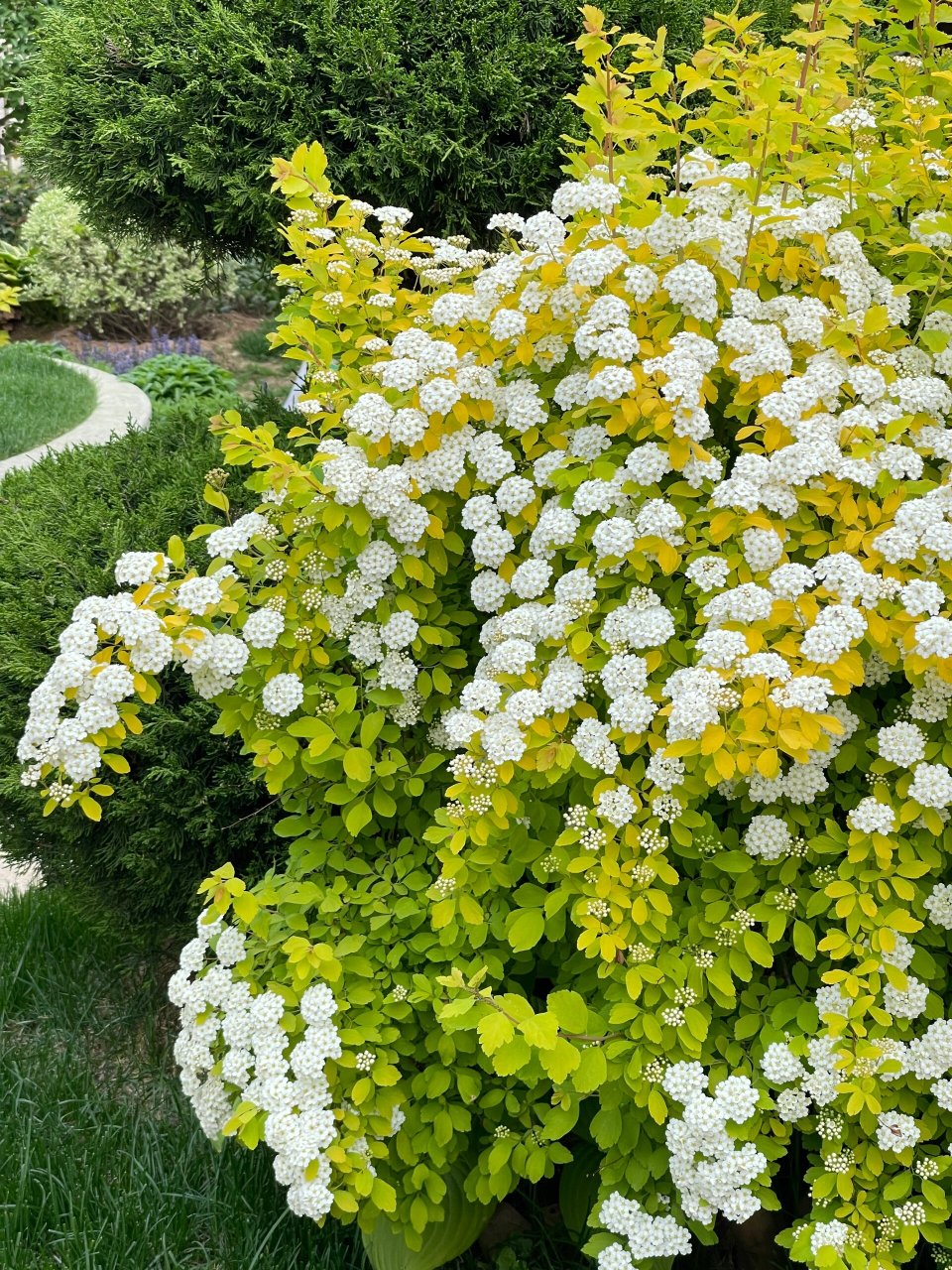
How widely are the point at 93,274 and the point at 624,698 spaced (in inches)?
398

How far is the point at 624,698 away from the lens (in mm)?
1694

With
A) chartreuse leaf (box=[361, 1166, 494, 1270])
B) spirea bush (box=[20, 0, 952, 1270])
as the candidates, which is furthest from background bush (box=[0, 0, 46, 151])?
chartreuse leaf (box=[361, 1166, 494, 1270])

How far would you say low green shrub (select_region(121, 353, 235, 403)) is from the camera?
872cm

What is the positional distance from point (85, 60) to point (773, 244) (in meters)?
2.83

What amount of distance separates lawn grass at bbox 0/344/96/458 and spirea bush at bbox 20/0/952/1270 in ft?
17.8

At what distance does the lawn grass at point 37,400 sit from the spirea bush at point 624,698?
544 centimetres

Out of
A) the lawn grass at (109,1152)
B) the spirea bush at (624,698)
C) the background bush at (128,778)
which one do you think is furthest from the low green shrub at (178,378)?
the spirea bush at (624,698)

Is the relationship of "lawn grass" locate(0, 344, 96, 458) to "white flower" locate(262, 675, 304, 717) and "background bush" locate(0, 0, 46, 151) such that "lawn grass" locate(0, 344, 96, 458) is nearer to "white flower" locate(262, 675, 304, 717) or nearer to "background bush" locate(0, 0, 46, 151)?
"background bush" locate(0, 0, 46, 151)

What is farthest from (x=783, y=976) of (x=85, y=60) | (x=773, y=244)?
(x=85, y=60)

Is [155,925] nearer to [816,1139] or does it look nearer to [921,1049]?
[816,1139]

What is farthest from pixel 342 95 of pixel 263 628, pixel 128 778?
pixel 263 628

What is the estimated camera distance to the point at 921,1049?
168 centimetres

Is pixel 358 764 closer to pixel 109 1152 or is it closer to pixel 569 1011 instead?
pixel 569 1011

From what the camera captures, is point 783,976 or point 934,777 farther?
point 783,976
